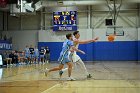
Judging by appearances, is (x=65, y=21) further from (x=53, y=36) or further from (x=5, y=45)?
(x=5, y=45)

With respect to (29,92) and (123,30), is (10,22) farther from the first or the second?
(29,92)

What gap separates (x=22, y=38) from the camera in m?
34.5

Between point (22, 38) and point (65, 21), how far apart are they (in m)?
5.57

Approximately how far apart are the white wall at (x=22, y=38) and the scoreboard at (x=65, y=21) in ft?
9.30

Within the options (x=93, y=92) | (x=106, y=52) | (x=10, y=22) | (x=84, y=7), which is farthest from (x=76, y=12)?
(x=93, y=92)

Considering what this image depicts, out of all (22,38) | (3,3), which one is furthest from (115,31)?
(3,3)

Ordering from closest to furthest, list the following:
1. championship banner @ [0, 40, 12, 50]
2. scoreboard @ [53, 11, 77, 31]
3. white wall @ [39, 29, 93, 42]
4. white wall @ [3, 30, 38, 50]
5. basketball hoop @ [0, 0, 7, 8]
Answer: championship banner @ [0, 40, 12, 50] < basketball hoop @ [0, 0, 7, 8] < scoreboard @ [53, 11, 77, 31] < white wall @ [39, 29, 93, 42] < white wall @ [3, 30, 38, 50]

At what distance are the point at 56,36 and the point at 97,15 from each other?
200 inches

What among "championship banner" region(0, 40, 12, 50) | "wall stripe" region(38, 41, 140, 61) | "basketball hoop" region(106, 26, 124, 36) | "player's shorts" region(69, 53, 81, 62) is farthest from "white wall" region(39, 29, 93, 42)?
"player's shorts" region(69, 53, 81, 62)

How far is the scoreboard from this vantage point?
3250 cm

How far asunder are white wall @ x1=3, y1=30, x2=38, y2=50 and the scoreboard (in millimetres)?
2834

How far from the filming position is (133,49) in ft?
106

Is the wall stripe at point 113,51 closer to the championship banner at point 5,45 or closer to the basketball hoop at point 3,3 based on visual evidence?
the championship banner at point 5,45

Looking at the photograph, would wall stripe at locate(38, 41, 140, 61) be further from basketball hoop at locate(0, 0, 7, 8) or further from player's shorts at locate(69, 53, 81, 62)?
player's shorts at locate(69, 53, 81, 62)
